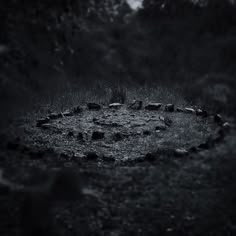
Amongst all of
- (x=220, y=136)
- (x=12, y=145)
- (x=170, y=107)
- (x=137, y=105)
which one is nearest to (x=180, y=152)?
(x=220, y=136)

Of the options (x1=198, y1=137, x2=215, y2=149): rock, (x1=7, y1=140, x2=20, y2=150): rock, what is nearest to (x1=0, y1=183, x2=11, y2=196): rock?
(x1=7, y1=140, x2=20, y2=150): rock

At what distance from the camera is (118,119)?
21.4 feet

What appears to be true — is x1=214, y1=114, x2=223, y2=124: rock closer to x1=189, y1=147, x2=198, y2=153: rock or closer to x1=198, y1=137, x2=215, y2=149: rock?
x1=198, y1=137, x2=215, y2=149: rock

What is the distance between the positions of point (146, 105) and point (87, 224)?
4370mm

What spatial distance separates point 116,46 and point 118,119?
1.32 meters

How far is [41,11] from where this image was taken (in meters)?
3.21

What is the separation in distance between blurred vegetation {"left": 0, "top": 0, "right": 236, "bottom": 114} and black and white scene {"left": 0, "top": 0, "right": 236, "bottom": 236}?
2cm

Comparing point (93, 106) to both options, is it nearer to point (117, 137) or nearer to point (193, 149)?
point (117, 137)

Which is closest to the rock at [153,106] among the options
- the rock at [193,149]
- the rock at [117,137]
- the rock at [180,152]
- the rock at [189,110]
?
the rock at [189,110]

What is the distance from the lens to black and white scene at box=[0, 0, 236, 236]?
321 centimetres

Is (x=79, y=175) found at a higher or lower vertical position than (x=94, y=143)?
lower

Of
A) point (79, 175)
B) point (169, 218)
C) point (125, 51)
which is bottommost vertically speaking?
point (169, 218)

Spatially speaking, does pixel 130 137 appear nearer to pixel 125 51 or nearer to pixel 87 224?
pixel 125 51

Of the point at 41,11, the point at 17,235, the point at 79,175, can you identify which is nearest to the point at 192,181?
the point at 79,175
